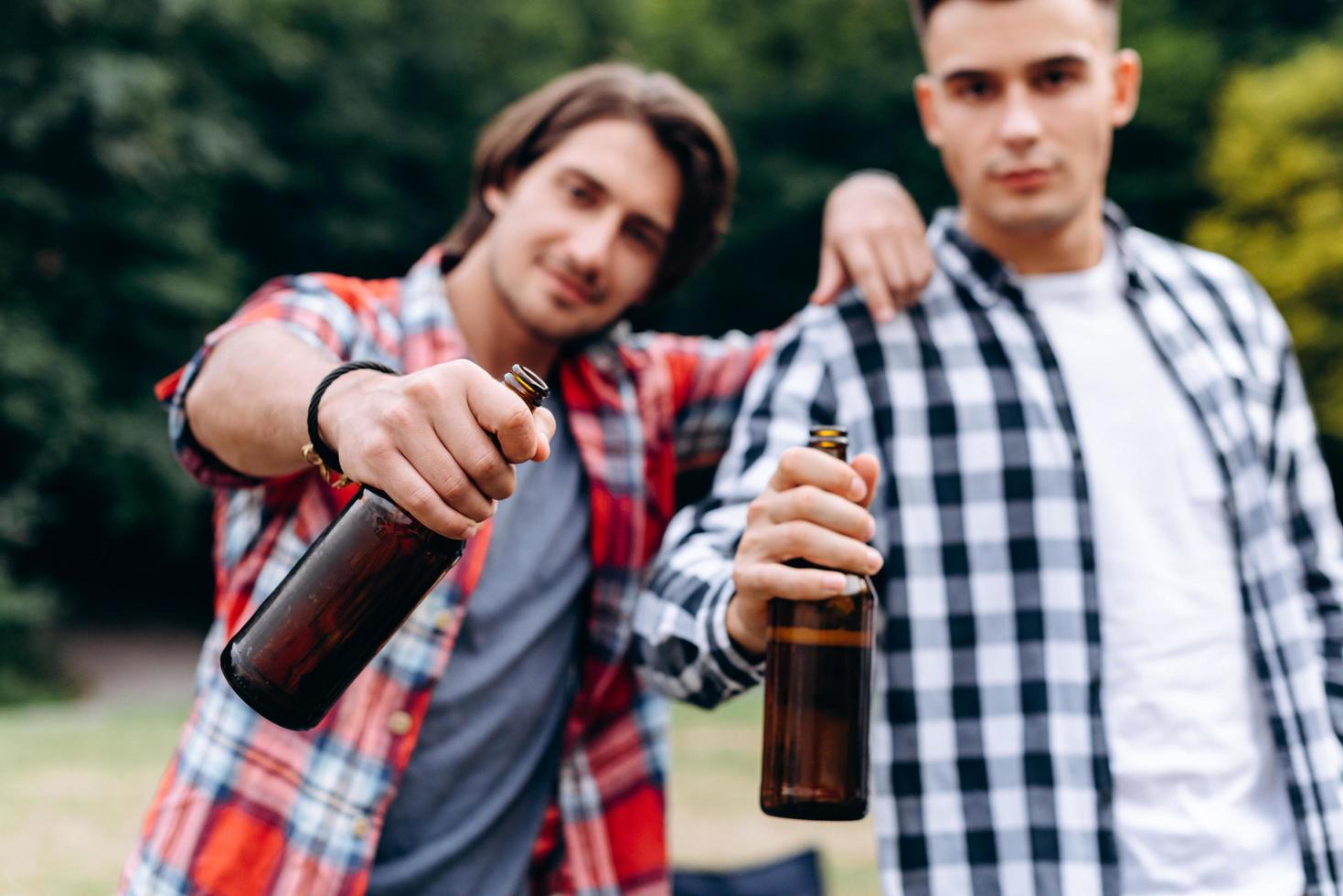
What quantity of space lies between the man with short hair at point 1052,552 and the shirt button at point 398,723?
18.0 inches

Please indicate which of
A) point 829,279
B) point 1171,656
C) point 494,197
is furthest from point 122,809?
point 1171,656

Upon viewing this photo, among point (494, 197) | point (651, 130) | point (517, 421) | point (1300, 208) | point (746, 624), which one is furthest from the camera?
point (1300, 208)

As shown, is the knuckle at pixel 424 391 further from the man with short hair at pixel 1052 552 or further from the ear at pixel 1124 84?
the ear at pixel 1124 84

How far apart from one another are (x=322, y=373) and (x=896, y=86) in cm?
1989

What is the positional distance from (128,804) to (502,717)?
491 centimetres

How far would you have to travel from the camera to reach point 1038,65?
237 centimetres

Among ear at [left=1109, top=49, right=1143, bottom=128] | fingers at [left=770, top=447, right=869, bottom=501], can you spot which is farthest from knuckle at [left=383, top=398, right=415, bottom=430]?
ear at [left=1109, top=49, right=1143, bottom=128]

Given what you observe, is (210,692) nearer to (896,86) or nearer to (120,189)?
(120,189)

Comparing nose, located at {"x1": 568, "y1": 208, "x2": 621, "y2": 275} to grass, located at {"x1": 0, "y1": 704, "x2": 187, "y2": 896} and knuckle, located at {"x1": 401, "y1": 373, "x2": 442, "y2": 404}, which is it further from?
grass, located at {"x1": 0, "y1": 704, "x2": 187, "y2": 896}

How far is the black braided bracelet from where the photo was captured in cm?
166

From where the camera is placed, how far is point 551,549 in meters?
2.51

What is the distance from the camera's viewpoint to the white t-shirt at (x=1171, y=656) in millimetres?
2217

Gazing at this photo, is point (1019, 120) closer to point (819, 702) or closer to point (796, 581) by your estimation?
point (796, 581)

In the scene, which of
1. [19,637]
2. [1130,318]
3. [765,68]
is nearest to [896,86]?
[765,68]
